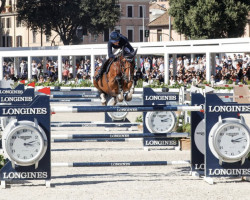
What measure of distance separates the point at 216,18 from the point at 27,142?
56.0 m

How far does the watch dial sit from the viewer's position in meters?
11.3

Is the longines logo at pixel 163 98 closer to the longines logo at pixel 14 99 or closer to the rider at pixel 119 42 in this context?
the rider at pixel 119 42

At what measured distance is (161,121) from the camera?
1672cm

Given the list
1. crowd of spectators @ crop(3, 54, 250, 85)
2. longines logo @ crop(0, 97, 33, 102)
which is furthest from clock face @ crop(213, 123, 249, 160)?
crowd of spectators @ crop(3, 54, 250, 85)

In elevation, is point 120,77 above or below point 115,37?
below

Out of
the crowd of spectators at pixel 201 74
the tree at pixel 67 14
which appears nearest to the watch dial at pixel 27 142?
the crowd of spectators at pixel 201 74

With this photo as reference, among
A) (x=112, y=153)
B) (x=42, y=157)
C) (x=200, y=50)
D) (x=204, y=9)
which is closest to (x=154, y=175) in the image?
(x=42, y=157)

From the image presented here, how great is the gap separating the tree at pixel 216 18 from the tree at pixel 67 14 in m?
28.0

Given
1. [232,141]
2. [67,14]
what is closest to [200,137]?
[232,141]

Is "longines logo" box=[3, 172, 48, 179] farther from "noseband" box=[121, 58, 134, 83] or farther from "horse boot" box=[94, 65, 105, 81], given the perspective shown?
"horse boot" box=[94, 65, 105, 81]

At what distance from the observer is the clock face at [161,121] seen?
1661 cm

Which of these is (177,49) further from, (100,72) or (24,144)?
(24,144)

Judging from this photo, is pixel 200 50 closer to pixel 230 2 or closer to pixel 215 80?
pixel 215 80

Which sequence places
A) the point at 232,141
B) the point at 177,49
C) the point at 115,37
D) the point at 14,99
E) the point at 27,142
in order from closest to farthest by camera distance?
the point at 27,142
the point at 232,141
the point at 14,99
the point at 115,37
the point at 177,49
